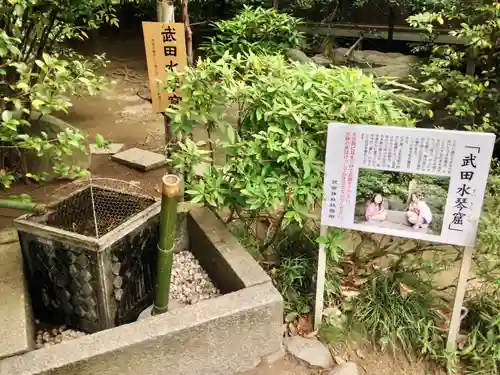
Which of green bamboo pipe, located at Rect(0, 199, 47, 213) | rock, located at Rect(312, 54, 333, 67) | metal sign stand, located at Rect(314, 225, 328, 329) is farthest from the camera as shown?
rock, located at Rect(312, 54, 333, 67)

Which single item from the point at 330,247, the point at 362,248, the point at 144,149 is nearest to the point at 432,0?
the point at 144,149

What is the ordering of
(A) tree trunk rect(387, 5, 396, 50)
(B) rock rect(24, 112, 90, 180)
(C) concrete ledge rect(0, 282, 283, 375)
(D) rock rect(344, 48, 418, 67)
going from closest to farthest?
(C) concrete ledge rect(0, 282, 283, 375), (B) rock rect(24, 112, 90, 180), (D) rock rect(344, 48, 418, 67), (A) tree trunk rect(387, 5, 396, 50)

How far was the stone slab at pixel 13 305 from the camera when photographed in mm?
2689

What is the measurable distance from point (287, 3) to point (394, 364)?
9.45 metres

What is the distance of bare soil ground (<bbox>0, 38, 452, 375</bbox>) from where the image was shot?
330 centimetres

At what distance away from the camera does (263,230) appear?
424cm

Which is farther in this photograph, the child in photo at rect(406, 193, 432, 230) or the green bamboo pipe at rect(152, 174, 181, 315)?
the child in photo at rect(406, 193, 432, 230)

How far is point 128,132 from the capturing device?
753 centimetres

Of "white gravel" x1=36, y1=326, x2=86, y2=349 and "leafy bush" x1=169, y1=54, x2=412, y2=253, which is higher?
"leafy bush" x1=169, y1=54, x2=412, y2=253

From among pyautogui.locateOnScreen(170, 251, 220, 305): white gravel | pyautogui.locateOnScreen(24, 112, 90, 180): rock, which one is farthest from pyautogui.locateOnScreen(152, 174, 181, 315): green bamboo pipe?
pyautogui.locateOnScreen(24, 112, 90, 180): rock

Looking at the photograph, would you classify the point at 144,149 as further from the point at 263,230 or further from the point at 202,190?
the point at 202,190

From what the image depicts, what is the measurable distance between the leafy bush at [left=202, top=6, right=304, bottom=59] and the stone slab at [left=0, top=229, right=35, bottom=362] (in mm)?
4306

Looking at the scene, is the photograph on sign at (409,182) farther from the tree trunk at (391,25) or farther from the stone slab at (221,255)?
the tree trunk at (391,25)

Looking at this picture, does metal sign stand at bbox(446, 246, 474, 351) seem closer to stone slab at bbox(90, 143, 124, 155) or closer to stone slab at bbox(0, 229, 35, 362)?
stone slab at bbox(0, 229, 35, 362)
